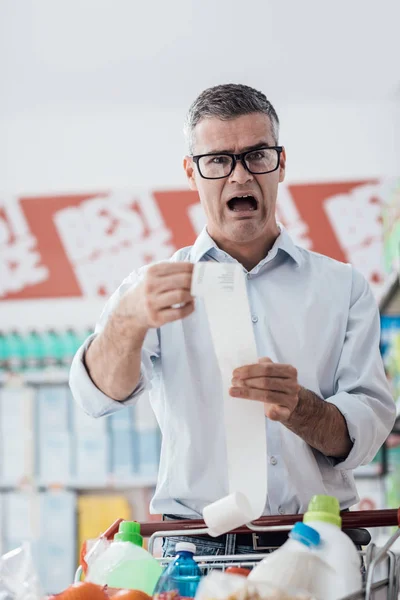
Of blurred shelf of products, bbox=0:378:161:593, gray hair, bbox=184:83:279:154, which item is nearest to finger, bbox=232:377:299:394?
gray hair, bbox=184:83:279:154

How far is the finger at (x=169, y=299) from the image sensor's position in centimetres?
144

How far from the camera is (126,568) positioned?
1430 millimetres

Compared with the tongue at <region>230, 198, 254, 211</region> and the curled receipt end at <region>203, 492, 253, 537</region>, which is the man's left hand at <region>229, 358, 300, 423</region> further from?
the tongue at <region>230, 198, 254, 211</region>

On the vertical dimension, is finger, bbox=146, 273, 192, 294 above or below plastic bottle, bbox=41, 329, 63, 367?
above

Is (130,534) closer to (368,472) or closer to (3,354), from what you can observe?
(368,472)

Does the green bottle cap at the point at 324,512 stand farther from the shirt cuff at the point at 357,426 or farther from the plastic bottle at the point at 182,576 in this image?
the shirt cuff at the point at 357,426

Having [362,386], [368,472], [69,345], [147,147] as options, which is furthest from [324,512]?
[147,147]

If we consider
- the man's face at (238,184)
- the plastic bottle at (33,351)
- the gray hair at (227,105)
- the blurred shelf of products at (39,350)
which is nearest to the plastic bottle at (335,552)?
the man's face at (238,184)

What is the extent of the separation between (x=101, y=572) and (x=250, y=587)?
0.47 m

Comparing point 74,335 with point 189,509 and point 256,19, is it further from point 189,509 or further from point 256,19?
point 189,509

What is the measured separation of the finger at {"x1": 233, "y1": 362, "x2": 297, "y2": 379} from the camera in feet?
4.96

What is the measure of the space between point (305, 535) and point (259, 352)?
0.72 meters

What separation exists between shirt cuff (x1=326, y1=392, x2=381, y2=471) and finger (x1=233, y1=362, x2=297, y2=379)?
26 cm

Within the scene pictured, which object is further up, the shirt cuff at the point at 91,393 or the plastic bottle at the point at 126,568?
the shirt cuff at the point at 91,393
